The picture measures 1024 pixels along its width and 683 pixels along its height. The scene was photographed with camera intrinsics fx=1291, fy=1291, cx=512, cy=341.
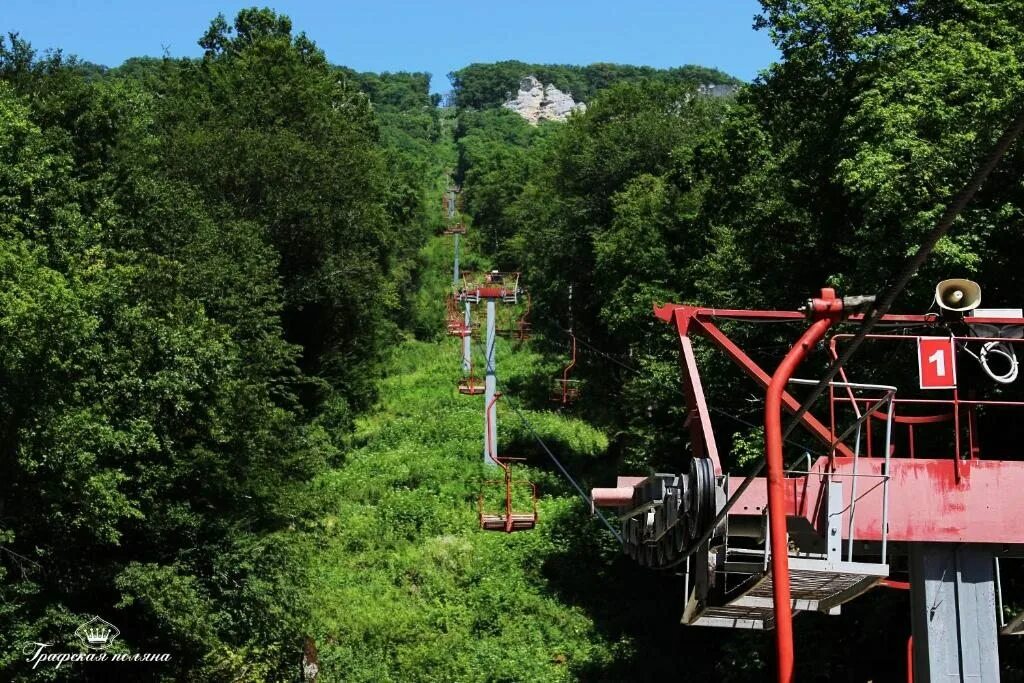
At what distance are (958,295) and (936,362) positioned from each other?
65 centimetres

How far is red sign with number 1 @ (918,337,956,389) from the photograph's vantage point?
407 inches

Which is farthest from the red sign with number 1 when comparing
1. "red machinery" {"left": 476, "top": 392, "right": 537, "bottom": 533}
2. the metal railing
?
"red machinery" {"left": 476, "top": 392, "right": 537, "bottom": 533}

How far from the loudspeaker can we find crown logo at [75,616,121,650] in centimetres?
1310

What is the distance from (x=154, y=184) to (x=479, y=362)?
677 inches

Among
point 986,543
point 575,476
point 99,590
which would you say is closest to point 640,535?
point 986,543

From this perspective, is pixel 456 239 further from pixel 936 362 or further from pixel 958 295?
pixel 958 295

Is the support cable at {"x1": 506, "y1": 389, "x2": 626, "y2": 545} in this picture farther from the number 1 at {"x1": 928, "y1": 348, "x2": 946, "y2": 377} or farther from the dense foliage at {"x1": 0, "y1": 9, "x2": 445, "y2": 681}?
the dense foliage at {"x1": 0, "y1": 9, "x2": 445, "y2": 681}

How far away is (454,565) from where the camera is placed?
27.0 meters

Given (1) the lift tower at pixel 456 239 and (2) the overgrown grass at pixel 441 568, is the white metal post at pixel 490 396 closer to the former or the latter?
(2) the overgrown grass at pixel 441 568

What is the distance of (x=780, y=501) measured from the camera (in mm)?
7074

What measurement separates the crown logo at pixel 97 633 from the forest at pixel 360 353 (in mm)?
187

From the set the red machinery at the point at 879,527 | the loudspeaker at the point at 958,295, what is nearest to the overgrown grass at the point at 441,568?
the red machinery at the point at 879,527

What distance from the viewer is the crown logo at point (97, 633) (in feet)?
59.7

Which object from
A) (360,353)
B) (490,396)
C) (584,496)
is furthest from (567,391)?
(584,496)
